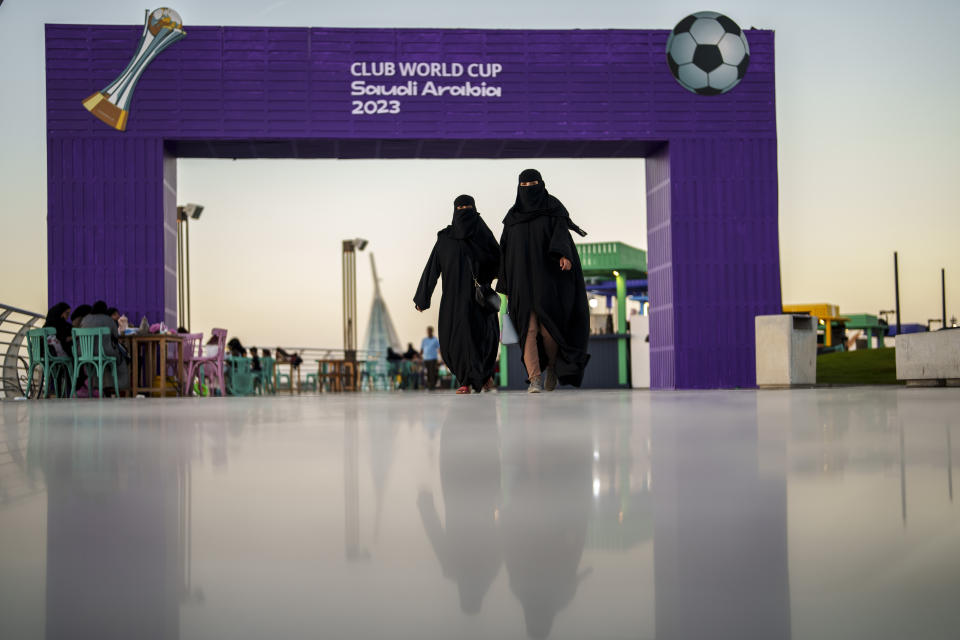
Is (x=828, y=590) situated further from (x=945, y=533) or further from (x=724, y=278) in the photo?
(x=724, y=278)

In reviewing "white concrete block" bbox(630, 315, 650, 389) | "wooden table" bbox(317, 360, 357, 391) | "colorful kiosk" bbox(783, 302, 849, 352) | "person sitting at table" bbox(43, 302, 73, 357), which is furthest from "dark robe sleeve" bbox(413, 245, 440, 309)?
"colorful kiosk" bbox(783, 302, 849, 352)

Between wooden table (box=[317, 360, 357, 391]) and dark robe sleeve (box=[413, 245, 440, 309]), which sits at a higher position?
dark robe sleeve (box=[413, 245, 440, 309])

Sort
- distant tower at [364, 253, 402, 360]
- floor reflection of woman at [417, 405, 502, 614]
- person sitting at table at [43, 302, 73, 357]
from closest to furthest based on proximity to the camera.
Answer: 1. floor reflection of woman at [417, 405, 502, 614]
2. person sitting at table at [43, 302, 73, 357]
3. distant tower at [364, 253, 402, 360]

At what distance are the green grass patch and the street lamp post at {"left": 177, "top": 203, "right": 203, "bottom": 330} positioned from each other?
11.0m

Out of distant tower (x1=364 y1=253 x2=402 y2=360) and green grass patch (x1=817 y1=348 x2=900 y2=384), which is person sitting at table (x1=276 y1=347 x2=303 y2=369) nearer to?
green grass patch (x1=817 y1=348 x2=900 y2=384)

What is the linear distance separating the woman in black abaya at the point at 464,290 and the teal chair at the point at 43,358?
5108 mm

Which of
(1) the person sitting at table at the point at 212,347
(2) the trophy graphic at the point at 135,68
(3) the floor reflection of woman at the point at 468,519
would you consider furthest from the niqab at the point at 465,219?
(2) the trophy graphic at the point at 135,68

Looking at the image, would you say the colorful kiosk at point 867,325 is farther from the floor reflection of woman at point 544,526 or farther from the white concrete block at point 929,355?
the floor reflection of woman at point 544,526

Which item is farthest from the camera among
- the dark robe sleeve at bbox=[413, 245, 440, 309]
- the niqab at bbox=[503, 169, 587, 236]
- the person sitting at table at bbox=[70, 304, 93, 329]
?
the person sitting at table at bbox=[70, 304, 93, 329]

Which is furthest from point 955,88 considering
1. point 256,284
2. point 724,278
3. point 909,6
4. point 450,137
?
point 256,284

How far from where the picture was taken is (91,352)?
437 inches

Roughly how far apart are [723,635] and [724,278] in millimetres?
14148

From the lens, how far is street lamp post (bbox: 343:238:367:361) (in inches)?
843

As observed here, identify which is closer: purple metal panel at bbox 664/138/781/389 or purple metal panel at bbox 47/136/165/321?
purple metal panel at bbox 47/136/165/321
